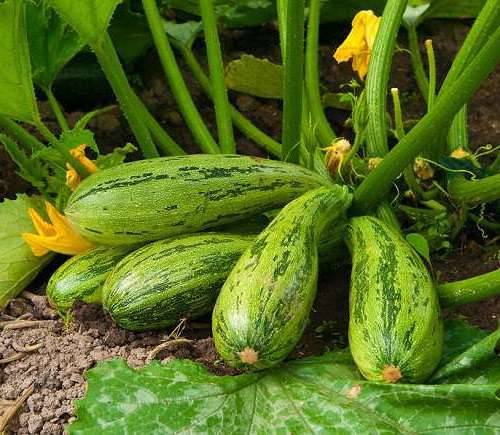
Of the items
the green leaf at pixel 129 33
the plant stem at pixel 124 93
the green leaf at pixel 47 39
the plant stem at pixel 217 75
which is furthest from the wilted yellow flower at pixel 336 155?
the green leaf at pixel 129 33

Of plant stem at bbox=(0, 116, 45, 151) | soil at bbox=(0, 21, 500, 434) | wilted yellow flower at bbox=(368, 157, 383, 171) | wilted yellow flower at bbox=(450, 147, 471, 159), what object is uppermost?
plant stem at bbox=(0, 116, 45, 151)

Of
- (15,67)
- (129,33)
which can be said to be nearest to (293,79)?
(15,67)

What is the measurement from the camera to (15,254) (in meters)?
2.41

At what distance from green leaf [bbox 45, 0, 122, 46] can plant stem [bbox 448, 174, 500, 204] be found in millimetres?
921

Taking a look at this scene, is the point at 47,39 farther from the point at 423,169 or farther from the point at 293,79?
the point at 423,169

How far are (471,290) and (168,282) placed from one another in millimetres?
624

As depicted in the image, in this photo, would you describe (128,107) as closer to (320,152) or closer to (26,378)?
(320,152)

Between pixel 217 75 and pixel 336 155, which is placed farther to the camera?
pixel 217 75

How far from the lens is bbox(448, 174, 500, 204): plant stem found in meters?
2.26

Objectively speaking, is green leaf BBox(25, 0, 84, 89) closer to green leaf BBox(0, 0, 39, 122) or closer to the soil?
green leaf BBox(0, 0, 39, 122)

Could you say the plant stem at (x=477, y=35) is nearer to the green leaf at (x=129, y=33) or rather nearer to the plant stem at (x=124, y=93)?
the plant stem at (x=124, y=93)

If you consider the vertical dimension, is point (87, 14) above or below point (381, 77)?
above

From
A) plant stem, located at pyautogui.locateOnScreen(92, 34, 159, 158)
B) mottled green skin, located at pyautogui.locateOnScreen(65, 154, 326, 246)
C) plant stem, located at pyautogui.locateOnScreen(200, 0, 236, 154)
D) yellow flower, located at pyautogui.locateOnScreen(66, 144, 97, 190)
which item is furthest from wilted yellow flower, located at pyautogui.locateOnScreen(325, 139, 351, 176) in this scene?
yellow flower, located at pyautogui.locateOnScreen(66, 144, 97, 190)

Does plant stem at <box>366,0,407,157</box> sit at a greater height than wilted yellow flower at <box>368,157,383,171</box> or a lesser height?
greater
